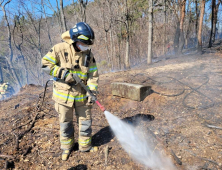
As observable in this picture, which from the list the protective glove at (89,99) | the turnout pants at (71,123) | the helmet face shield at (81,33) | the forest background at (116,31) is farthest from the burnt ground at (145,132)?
the forest background at (116,31)

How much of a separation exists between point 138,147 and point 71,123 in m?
1.40

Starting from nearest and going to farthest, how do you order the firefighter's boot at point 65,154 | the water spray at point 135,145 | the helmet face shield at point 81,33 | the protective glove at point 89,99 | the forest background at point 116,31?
the helmet face shield at point 81,33
the water spray at point 135,145
the protective glove at point 89,99
the firefighter's boot at point 65,154
the forest background at point 116,31

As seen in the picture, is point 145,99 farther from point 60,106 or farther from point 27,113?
point 27,113

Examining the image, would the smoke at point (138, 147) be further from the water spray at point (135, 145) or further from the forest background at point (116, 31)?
the forest background at point (116, 31)

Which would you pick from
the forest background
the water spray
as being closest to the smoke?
the water spray

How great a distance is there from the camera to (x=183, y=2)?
13.2m

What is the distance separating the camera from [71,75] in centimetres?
249

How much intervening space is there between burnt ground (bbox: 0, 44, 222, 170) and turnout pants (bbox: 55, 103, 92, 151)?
24cm

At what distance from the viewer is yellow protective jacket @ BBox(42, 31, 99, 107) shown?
2465 millimetres

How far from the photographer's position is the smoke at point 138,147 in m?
2.61

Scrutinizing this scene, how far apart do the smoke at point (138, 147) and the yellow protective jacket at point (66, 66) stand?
763 mm

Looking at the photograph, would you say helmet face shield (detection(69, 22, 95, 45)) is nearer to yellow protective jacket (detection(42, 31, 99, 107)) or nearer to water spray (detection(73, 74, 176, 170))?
yellow protective jacket (detection(42, 31, 99, 107))

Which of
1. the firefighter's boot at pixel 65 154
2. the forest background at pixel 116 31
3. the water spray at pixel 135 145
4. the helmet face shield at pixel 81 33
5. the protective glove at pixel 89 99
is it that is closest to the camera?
the helmet face shield at pixel 81 33

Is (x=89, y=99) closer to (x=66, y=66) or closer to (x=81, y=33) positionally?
(x=66, y=66)
